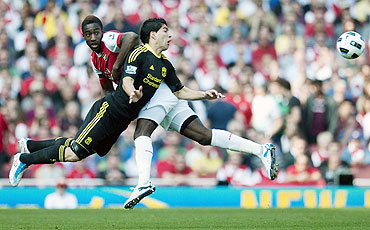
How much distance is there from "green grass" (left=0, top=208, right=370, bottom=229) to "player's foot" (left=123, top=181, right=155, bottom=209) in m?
0.26

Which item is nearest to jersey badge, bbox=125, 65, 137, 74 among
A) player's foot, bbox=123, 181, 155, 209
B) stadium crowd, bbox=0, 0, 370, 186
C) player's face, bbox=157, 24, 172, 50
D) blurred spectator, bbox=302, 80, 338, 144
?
player's face, bbox=157, 24, 172, 50

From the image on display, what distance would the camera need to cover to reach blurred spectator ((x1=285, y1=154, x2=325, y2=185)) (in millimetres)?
15287

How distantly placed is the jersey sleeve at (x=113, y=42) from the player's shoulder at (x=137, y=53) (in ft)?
1.42

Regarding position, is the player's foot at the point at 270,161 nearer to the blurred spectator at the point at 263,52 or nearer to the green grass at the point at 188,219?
the green grass at the point at 188,219

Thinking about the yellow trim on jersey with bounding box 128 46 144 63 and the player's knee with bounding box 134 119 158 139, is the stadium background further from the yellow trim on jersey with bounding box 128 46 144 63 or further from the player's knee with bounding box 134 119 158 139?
the yellow trim on jersey with bounding box 128 46 144 63

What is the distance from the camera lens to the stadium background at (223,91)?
1543cm

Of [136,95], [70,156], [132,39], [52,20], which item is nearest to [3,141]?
[52,20]

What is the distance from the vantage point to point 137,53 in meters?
10.3

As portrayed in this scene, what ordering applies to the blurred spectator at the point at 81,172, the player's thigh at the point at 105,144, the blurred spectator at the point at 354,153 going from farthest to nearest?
1. the blurred spectator at the point at 354,153
2. the blurred spectator at the point at 81,172
3. the player's thigh at the point at 105,144

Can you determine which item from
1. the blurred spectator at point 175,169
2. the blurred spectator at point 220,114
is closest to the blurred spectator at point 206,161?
the blurred spectator at point 175,169

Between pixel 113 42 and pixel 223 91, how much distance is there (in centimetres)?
691

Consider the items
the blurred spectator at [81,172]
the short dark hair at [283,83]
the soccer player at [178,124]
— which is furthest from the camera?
the short dark hair at [283,83]

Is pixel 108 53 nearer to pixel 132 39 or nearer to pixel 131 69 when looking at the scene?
pixel 132 39

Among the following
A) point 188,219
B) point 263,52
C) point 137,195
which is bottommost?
point 188,219
